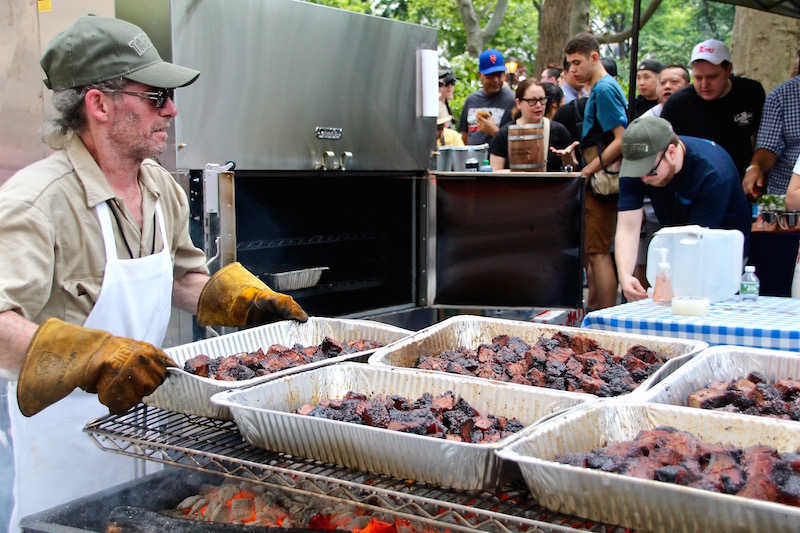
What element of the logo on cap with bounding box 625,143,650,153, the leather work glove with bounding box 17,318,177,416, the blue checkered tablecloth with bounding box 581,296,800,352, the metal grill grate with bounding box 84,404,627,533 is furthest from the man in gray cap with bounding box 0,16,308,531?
the logo on cap with bounding box 625,143,650,153

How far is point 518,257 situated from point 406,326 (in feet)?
2.86

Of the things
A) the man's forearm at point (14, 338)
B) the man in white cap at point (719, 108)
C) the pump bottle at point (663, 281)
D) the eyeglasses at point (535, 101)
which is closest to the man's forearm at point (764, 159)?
the man in white cap at point (719, 108)

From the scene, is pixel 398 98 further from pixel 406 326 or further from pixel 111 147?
pixel 111 147

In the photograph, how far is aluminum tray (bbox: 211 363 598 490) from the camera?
1.72 m

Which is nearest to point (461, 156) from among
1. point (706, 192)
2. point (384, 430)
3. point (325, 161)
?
point (325, 161)

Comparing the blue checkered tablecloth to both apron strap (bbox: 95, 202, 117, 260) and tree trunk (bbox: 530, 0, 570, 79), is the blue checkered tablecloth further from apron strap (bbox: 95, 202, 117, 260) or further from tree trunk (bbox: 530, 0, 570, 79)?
tree trunk (bbox: 530, 0, 570, 79)

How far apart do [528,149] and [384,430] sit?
4.48m

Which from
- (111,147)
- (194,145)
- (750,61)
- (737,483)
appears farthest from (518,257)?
(750,61)

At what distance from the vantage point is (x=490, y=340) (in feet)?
10.3

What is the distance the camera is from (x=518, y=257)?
523 centimetres

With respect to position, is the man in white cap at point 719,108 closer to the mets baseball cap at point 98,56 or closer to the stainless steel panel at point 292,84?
the stainless steel panel at point 292,84

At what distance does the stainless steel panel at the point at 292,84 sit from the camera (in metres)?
3.72

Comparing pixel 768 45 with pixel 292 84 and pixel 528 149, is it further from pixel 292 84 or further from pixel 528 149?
pixel 292 84

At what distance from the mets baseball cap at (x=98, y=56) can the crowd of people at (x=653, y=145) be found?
258 cm
